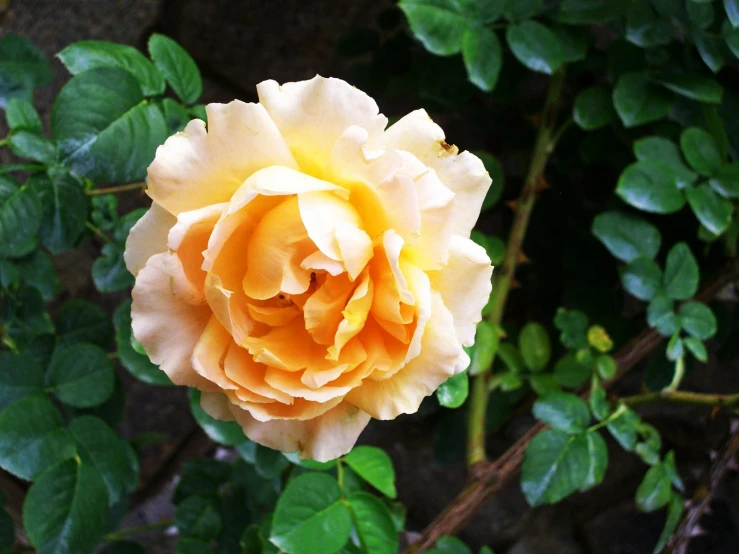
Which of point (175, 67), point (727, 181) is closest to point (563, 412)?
point (727, 181)

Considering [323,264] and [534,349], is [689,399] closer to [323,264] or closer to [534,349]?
[534,349]

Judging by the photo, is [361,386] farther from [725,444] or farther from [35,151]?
[725,444]

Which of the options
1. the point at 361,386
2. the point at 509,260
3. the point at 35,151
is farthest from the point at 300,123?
the point at 509,260

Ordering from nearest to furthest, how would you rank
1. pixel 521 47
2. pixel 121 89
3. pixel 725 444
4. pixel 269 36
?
pixel 121 89 → pixel 521 47 → pixel 725 444 → pixel 269 36

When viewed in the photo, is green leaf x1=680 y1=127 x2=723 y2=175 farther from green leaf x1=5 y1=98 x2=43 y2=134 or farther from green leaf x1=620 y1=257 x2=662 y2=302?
green leaf x1=5 y1=98 x2=43 y2=134

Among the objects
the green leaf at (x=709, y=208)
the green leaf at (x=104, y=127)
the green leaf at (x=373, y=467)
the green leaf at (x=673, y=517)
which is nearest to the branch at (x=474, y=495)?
the green leaf at (x=373, y=467)

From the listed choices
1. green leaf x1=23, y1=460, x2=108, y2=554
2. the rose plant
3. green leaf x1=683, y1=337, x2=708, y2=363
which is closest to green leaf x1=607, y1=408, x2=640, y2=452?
the rose plant
